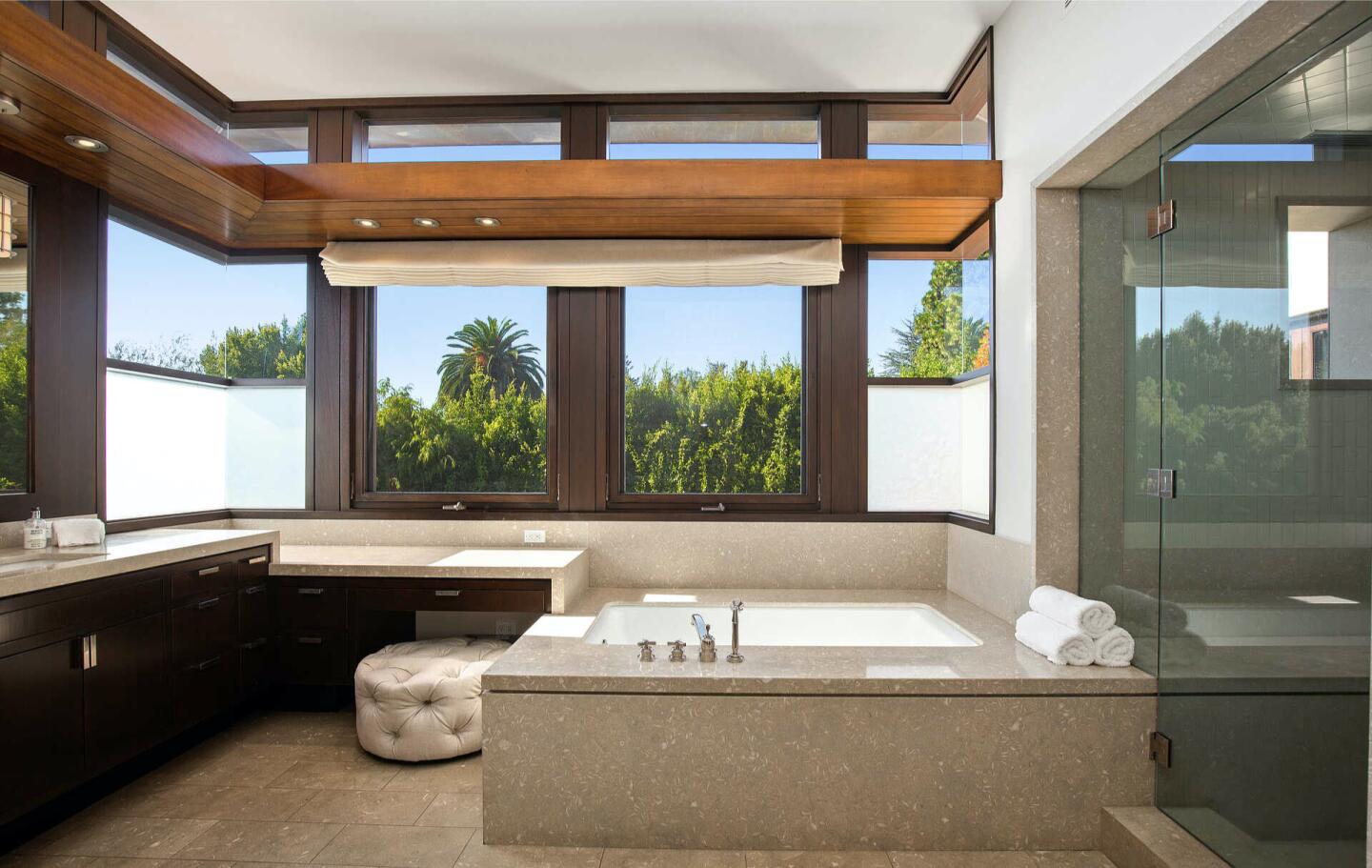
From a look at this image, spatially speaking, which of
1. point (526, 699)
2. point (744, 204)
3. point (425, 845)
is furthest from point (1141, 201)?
point (425, 845)

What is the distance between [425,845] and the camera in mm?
2139

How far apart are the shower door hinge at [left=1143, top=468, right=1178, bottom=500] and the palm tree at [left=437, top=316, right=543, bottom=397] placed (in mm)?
2633

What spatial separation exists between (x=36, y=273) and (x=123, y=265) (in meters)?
0.48

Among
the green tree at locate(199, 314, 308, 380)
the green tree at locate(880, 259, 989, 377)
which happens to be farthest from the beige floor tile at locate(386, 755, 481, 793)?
the green tree at locate(880, 259, 989, 377)

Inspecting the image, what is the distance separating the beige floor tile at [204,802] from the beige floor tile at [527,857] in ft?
2.42

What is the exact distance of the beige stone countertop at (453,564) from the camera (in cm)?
298

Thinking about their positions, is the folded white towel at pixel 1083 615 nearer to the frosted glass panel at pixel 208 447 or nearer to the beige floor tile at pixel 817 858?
the beige floor tile at pixel 817 858

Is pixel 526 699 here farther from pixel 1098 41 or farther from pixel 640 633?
pixel 1098 41

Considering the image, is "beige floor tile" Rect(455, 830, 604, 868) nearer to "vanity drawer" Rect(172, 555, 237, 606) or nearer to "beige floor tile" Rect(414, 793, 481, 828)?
"beige floor tile" Rect(414, 793, 481, 828)

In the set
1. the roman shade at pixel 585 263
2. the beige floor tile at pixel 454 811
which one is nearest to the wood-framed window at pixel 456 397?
the roman shade at pixel 585 263

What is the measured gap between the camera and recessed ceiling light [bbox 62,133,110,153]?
2.40 meters

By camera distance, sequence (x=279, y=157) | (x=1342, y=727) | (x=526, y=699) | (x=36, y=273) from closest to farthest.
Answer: (x=1342, y=727) < (x=526, y=699) < (x=36, y=273) < (x=279, y=157)

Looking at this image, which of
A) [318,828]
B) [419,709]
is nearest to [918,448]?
[419,709]

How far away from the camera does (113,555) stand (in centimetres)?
241
